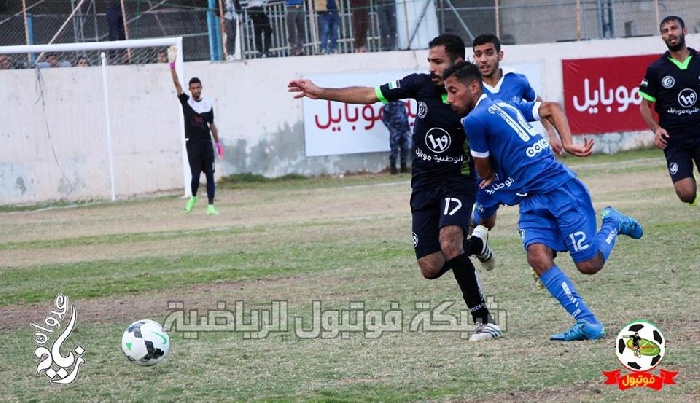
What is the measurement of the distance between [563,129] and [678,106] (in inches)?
215

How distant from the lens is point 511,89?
9898 millimetres

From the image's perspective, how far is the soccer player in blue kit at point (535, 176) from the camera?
26.3 feet

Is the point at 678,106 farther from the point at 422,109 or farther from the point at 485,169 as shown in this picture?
the point at 485,169

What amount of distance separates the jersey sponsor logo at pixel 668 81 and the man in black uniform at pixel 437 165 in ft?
16.4

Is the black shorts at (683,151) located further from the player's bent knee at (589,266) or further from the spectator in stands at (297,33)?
the spectator in stands at (297,33)

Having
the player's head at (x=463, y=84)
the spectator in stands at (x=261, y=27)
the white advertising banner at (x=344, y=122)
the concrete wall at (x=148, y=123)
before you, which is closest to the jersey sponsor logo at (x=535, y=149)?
the player's head at (x=463, y=84)

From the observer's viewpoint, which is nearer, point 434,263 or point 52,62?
point 434,263

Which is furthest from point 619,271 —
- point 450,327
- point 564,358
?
point 564,358

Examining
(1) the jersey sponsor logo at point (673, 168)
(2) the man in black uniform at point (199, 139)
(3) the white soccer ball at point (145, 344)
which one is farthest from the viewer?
(2) the man in black uniform at point (199, 139)

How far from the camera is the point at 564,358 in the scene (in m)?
7.17

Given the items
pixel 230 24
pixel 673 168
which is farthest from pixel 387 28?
pixel 673 168

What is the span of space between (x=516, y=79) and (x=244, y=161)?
19.2 m

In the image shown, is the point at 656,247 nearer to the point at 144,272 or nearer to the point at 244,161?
the point at 144,272

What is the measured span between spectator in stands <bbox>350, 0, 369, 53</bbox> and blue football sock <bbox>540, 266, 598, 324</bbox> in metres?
21.8
